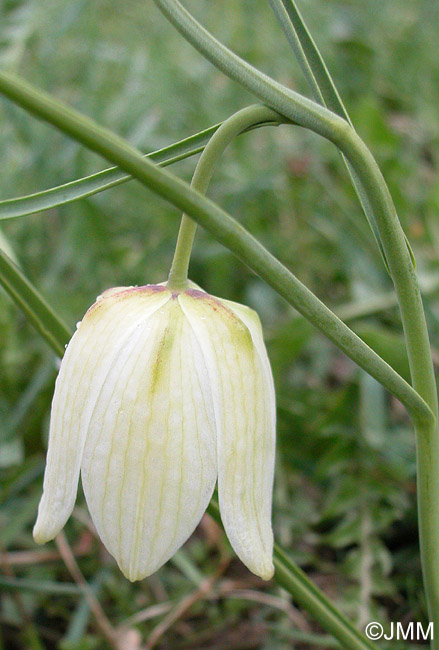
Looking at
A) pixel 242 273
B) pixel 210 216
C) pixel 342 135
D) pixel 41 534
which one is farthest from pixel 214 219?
pixel 242 273

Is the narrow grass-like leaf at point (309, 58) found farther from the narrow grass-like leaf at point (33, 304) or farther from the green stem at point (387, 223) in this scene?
the narrow grass-like leaf at point (33, 304)

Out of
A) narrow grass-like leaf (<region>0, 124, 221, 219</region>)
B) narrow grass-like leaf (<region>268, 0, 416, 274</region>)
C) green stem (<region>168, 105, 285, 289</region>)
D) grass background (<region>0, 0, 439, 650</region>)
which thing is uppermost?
narrow grass-like leaf (<region>268, 0, 416, 274</region>)

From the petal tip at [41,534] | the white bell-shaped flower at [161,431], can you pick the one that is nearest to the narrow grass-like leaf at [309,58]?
the white bell-shaped flower at [161,431]

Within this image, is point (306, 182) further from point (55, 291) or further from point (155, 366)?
point (155, 366)

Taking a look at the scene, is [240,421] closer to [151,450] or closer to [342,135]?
[151,450]

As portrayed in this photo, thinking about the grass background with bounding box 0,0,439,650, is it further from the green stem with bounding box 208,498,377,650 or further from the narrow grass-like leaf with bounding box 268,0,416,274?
the narrow grass-like leaf with bounding box 268,0,416,274

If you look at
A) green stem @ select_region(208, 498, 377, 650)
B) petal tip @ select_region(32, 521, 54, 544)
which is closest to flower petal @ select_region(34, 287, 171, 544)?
petal tip @ select_region(32, 521, 54, 544)

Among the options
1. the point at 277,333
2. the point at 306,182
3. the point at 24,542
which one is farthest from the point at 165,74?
the point at 24,542
